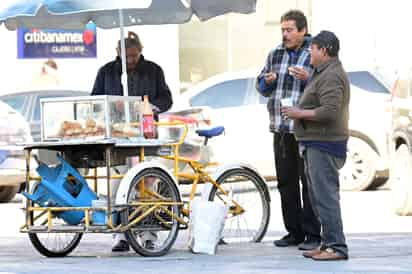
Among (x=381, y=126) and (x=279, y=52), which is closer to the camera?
(x=279, y=52)

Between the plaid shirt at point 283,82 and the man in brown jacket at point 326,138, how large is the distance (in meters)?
0.89

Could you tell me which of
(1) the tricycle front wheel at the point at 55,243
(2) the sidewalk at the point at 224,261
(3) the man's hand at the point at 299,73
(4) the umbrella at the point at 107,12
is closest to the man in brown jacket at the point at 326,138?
A: (2) the sidewalk at the point at 224,261

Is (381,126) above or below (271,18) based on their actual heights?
below

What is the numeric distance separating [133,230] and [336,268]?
1708mm

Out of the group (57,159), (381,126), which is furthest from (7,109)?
(57,159)

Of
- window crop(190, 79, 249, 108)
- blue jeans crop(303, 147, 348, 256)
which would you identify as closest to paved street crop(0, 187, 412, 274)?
blue jeans crop(303, 147, 348, 256)

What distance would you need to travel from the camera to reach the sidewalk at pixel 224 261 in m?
10.6

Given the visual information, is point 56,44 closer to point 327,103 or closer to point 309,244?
point 309,244

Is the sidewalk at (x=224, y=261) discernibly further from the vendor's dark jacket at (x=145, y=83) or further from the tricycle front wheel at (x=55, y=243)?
the vendor's dark jacket at (x=145, y=83)

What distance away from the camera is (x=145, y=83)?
12.8 meters

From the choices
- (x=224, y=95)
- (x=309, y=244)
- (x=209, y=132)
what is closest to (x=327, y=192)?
(x=309, y=244)

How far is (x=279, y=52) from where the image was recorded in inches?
483

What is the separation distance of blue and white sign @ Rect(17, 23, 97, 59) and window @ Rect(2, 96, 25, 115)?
21.0ft

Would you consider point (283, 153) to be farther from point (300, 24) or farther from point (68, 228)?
point (68, 228)
